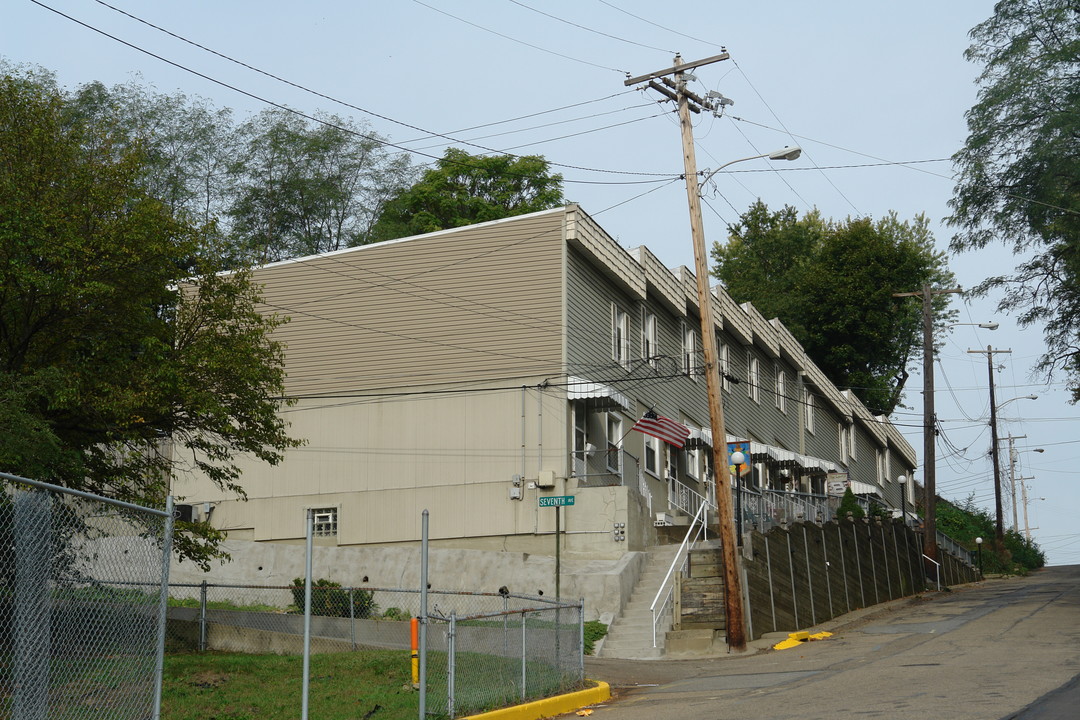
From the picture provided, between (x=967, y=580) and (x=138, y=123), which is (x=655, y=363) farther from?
(x=138, y=123)

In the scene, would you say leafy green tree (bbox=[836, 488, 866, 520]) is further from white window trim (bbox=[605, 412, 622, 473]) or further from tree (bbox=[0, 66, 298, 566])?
tree (bbox=[0, 66, 298, 566])

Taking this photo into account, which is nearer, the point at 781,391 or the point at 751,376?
the point at 751,376

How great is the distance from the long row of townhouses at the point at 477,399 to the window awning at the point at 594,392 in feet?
0.17

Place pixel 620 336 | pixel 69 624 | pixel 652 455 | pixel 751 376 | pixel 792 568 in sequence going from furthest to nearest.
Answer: pixel 751 376
pixel 652 455
pixel 620 336
pixel 792 568
pixel 69 624

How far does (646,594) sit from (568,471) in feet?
13.1

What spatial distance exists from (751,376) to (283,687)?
3107 centimetres

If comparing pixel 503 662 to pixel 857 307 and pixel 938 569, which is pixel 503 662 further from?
pixel 857 307

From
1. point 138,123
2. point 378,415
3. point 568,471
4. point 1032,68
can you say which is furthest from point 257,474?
point 138,123

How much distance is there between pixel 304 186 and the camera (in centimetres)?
5812

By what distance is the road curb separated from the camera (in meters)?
13.9

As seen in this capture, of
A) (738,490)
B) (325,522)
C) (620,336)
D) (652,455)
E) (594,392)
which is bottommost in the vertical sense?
(325,522)

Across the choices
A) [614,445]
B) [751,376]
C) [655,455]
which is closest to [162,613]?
[614,445]

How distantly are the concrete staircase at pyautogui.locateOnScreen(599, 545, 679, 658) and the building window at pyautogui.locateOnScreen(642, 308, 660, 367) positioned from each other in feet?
26.7

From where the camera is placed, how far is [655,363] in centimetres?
3550
